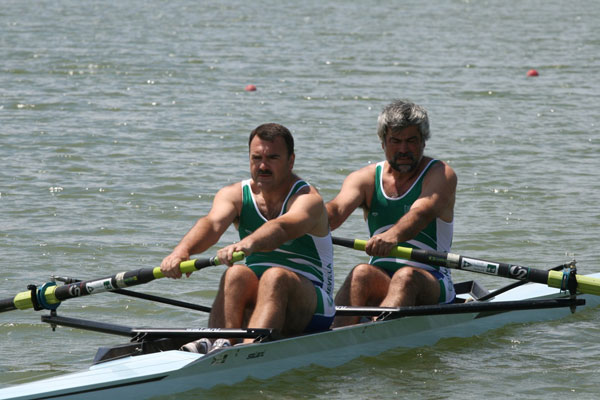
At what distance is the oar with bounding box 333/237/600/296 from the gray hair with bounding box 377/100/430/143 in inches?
31.1

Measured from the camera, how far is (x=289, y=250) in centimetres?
625

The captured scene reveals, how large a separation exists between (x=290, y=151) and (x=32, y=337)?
2.63 meters

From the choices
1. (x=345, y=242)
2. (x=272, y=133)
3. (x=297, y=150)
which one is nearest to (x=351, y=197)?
(x=345, y=242)

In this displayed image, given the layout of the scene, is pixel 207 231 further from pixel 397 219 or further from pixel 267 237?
pixel 397 219

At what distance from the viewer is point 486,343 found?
735 cm

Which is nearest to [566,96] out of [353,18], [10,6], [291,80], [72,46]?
[291,80]

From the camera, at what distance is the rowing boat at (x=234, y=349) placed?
5.59 metres

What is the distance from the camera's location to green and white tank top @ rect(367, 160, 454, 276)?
696cm

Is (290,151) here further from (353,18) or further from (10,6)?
(10,6)

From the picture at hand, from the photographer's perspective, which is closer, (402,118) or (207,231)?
(207,231)

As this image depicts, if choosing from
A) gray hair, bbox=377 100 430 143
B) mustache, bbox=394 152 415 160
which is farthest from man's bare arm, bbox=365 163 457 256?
gray hair, bbox=377 100 430 143

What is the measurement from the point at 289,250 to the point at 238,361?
72 cm

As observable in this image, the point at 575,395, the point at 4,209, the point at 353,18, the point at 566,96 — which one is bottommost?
the point at 575,395

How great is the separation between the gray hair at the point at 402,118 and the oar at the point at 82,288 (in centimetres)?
155
